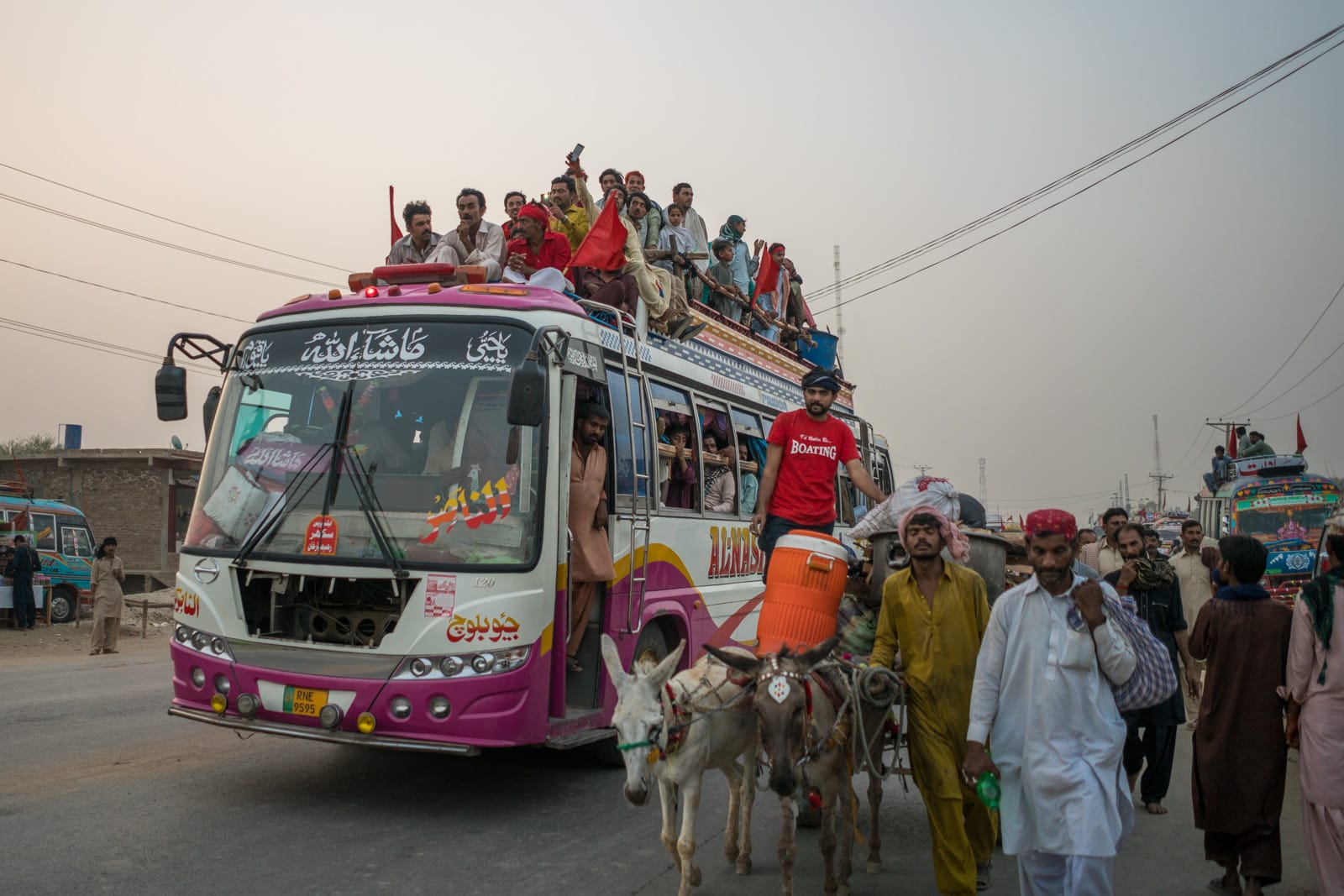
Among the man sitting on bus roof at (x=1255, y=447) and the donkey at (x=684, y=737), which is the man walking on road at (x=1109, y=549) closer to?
the donkey at (x=684, y=737)

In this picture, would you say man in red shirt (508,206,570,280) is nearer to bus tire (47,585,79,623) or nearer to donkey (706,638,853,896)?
donkey (706,638,853,896)

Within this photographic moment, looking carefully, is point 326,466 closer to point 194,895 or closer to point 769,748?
point 194,895

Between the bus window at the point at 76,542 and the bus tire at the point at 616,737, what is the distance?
2259 centimetres

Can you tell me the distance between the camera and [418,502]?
20.5 ft

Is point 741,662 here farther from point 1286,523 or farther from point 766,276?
point 1286,523

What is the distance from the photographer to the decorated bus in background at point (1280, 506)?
16500 millimetres

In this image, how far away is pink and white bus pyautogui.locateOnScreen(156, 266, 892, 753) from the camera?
595 cm

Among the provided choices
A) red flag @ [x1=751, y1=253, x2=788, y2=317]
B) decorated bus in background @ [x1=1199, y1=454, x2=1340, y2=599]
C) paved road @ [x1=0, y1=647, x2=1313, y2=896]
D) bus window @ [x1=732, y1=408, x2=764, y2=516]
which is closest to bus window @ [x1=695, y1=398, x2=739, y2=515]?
bus window @ [x1=732, y1=408, x2=764, y2=516]

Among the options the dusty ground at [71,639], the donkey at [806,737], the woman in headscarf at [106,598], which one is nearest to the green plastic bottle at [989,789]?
the donkey at [806,737]

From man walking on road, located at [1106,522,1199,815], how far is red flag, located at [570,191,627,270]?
14.8ft

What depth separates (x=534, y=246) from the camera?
890 cm

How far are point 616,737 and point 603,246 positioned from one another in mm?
3961

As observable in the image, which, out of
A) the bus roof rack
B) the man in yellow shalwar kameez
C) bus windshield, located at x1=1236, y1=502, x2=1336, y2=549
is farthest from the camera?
the bus roof rack

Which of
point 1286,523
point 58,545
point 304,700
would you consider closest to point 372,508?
point 304,700
